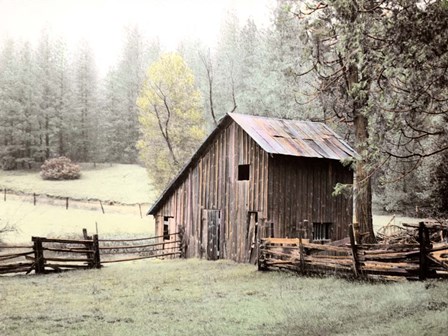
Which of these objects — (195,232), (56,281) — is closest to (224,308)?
(56,281)

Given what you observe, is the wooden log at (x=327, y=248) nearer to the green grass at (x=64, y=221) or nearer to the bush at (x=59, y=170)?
the green grass at (x=64, y=221)

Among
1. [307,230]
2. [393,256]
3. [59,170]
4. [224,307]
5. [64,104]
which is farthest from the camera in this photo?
[64,104]

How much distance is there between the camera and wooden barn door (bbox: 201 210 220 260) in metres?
20.9

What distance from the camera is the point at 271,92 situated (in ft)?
115

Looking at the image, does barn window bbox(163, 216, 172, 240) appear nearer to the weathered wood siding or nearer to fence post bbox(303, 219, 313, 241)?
the weathered wood siding

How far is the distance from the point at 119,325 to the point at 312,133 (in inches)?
551

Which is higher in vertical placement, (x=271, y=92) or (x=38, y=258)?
(x=271, y=92)

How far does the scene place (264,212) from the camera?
1900cm

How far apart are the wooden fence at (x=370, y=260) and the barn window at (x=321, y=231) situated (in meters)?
4.62

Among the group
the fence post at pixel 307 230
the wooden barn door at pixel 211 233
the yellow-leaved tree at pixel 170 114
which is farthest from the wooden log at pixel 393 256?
the yellow-leaved tree at pixel 170 114

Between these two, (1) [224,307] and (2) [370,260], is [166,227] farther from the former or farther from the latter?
(1) [224,307]

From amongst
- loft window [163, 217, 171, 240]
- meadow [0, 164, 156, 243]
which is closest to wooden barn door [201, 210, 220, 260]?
loft window [163, 217, 171, 240]

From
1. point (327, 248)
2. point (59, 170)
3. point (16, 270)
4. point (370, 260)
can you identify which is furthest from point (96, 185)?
point (370, 260)

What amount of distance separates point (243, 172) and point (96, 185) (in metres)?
27.6
